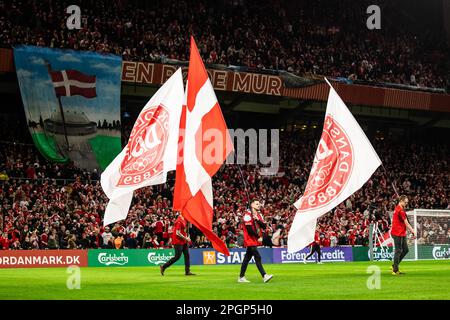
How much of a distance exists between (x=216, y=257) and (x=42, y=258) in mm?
8277

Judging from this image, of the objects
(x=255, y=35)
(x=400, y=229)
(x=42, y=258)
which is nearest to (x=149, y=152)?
(x=400, y=229)

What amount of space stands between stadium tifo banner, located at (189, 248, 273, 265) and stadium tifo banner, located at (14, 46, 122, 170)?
9.49 m

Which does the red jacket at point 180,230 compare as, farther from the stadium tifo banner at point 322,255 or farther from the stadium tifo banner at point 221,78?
the stadium tifo banner at point 221,78

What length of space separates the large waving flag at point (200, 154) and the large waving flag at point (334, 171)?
2.69 m

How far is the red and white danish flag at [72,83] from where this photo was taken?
135 ft

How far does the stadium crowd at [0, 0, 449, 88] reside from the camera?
44.3 metres

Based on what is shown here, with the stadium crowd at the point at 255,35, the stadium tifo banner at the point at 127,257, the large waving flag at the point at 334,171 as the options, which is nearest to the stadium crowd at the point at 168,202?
the stadium tifo banner at the point at 127,257

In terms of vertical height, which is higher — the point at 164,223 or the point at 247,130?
the point at 247,130

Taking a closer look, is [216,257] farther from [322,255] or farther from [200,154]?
[200,154]

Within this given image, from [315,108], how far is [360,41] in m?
7.39

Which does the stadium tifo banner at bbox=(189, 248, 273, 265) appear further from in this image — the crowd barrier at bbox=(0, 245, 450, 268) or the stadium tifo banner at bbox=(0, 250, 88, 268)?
the stadium tifo banner at bbox=(0, 250, 88, 268)

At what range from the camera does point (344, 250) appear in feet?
129

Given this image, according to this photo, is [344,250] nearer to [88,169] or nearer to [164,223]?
[164,223]
